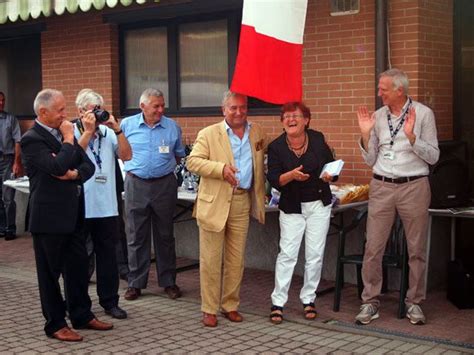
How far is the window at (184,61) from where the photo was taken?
29.8 feet

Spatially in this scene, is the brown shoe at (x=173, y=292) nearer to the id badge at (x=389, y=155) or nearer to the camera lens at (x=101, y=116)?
the camera lens at (x=101, y=116)

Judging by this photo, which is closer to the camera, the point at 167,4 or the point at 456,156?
the point at 456,156

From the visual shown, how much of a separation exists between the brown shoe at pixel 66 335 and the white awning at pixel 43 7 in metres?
3.87

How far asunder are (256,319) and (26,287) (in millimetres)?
2678

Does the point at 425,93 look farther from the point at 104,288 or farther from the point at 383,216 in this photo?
the point at 104,288

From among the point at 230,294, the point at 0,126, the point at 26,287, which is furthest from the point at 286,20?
the point at 0,126

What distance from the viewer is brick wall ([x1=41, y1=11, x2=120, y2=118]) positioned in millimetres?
10086

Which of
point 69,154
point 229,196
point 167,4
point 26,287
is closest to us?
point 69,154

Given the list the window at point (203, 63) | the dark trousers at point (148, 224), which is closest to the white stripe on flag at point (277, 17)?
the dark trousers at point (148, 224)

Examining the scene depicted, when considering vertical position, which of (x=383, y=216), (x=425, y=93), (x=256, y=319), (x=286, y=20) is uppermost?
(x=286, y=20)

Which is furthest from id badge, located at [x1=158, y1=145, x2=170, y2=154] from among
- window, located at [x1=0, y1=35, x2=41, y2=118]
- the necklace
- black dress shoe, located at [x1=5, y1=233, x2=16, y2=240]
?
window, located at [x1=0, y1=35, x2=41, y2=118]

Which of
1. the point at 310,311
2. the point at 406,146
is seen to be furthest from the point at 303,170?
the point at 310,311

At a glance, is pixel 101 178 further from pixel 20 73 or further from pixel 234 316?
pixel 20 73

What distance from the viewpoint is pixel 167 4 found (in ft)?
30.3
